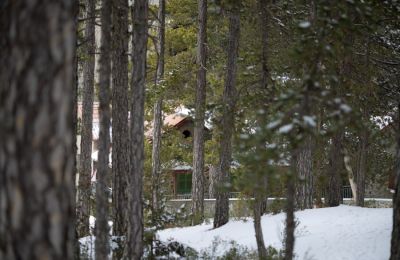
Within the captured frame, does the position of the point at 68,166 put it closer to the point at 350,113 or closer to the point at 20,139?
the point at 20,139

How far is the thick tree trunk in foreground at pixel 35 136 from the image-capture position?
2744mm

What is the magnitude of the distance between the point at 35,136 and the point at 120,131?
777cm

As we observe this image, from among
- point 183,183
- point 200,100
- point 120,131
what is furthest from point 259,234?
point 183,183

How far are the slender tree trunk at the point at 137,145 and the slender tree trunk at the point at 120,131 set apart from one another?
2665 mm

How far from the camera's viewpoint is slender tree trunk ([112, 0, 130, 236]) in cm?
1018

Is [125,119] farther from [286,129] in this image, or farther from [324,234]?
[286,129]

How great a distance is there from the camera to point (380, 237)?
1091 cm

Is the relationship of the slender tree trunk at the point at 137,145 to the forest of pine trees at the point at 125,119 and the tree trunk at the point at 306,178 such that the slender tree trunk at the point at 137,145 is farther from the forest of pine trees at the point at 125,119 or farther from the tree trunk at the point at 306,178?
the tree trunk at the point at 306,178

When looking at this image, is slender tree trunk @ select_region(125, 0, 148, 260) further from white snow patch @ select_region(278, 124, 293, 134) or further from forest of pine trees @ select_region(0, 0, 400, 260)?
white snow patch @ select_region(278, 124, 293, 134)

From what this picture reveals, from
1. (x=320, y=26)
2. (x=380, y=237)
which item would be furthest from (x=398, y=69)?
(x=320, y=26)

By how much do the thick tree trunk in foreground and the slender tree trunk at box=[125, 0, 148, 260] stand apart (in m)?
4.51

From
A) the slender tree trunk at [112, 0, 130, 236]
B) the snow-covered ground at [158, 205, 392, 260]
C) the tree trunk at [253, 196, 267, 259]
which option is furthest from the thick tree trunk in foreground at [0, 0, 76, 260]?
A: the slender tree trunk at [112, 0, 130, 236]

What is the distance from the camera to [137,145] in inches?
291

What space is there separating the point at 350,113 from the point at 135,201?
3.35 meters
